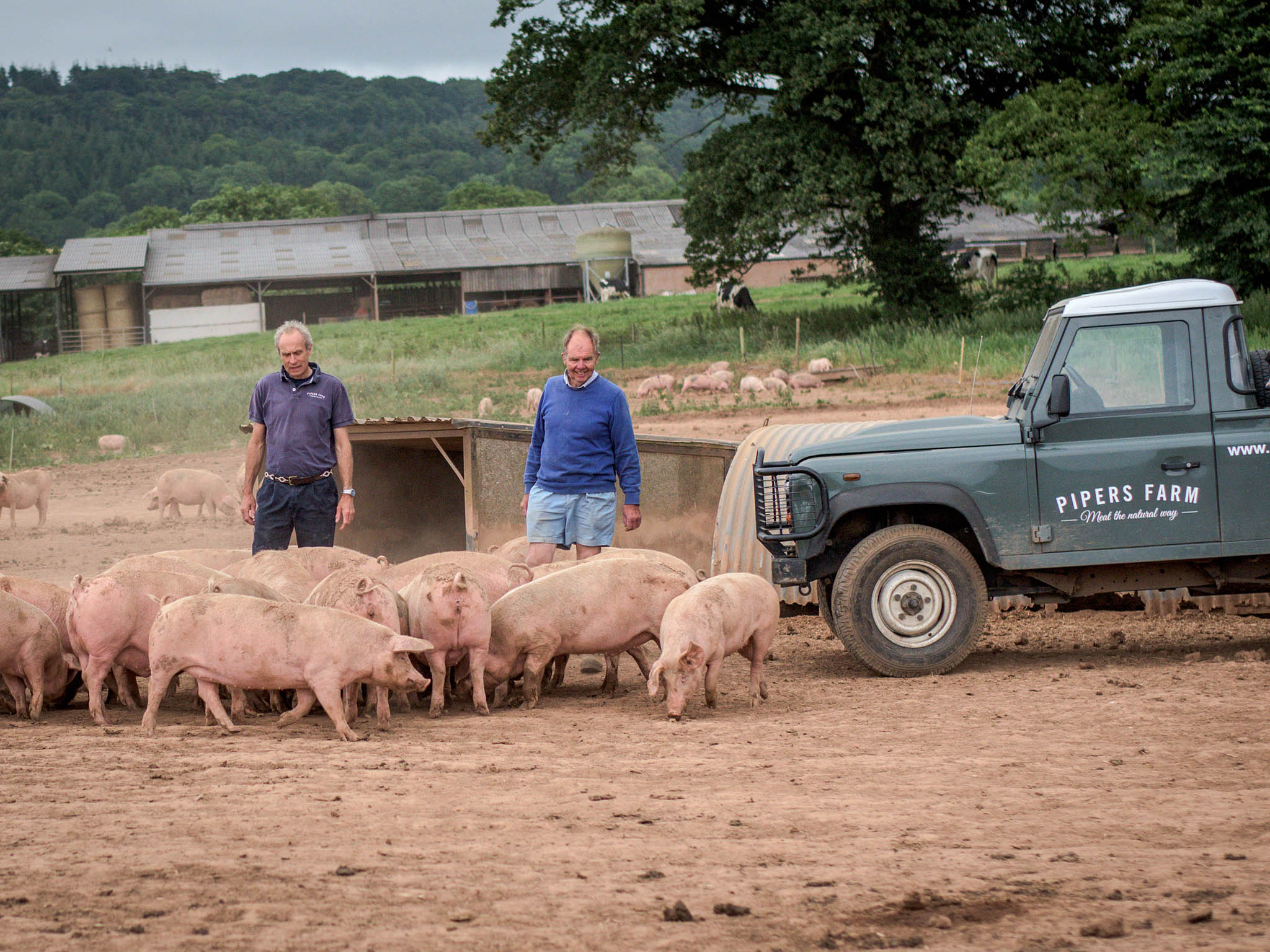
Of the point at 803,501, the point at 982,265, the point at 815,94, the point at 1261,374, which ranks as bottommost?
the point at 803,501

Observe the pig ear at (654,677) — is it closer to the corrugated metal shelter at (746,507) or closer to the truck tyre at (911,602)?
the truck tyre at (911,602)

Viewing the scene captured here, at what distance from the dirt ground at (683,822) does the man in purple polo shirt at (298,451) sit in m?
1.30

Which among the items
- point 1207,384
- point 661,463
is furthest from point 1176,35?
point 1207,384

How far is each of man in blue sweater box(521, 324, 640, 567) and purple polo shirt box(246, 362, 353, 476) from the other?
1282mm

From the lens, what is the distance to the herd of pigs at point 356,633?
662 cm

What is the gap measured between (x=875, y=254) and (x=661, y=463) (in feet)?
55.2

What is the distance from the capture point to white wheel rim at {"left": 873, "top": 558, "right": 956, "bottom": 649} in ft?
26.2

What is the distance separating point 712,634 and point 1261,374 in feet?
11.7

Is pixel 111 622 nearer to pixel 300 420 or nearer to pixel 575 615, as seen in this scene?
pixel 300 420

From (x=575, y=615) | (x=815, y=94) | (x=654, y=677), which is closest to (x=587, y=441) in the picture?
(x=575, y=615)

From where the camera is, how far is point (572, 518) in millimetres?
8516

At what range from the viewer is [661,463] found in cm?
1209

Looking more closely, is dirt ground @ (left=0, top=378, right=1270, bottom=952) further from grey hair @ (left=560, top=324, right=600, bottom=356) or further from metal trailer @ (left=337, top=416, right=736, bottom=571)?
metal trailer @ (left=337, top=416, right=736, bottom=571)

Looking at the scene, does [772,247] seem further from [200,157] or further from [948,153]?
[200,157]
